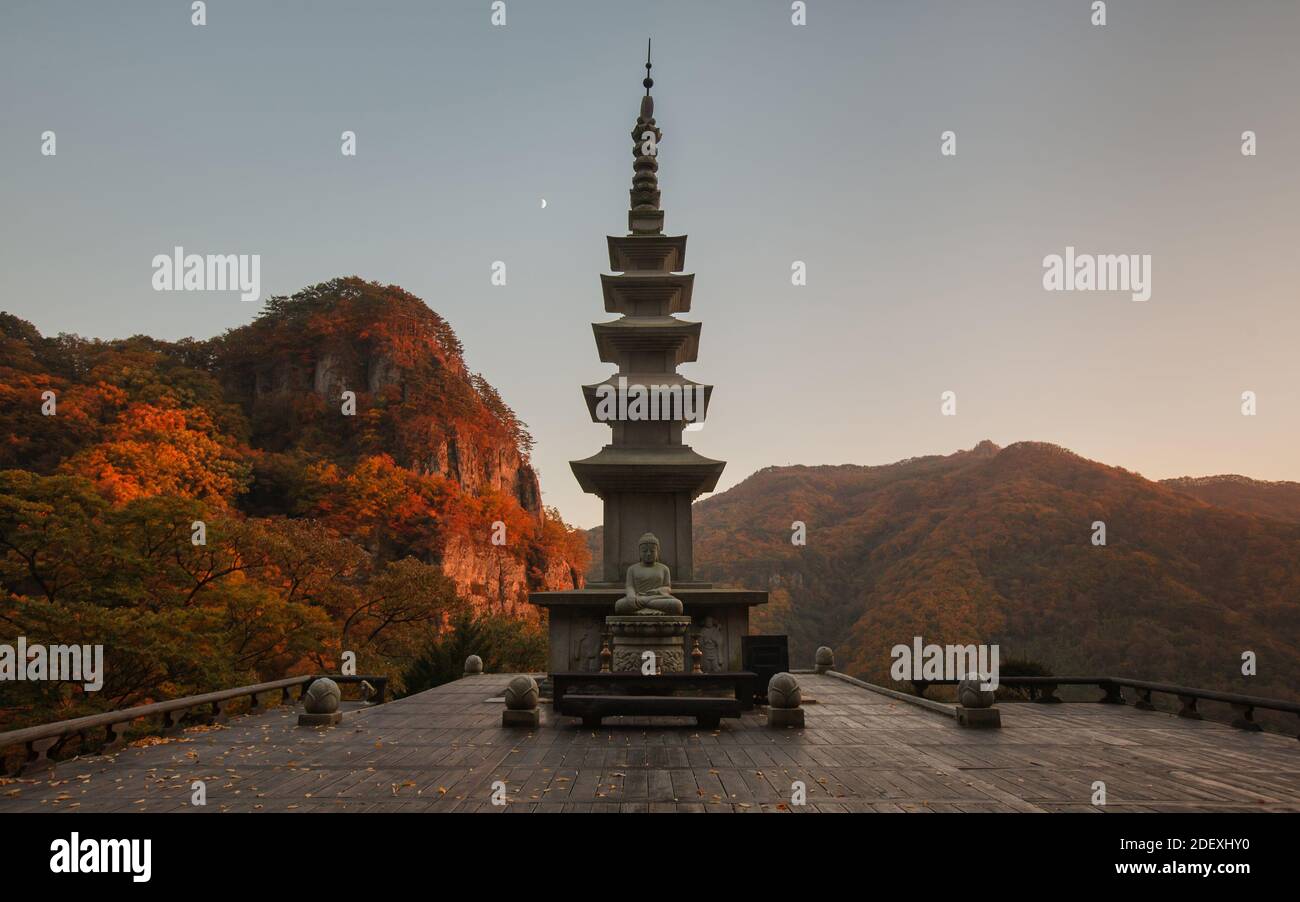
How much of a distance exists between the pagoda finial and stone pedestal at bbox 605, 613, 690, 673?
36.6 ft

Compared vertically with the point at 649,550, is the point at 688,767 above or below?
below

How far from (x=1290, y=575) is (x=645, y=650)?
1621 inches

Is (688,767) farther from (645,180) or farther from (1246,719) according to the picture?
(645,180)

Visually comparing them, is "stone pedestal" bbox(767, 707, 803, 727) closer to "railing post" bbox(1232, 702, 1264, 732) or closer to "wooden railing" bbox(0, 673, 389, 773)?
"railing post" bbox(1232, 702, 1264, 732)

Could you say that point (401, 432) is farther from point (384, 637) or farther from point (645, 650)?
point (645, 650)

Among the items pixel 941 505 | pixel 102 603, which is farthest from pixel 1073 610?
pixel 102 603

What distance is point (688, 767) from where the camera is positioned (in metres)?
7.38

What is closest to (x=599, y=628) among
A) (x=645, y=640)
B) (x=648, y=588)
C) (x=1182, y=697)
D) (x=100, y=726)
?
(x=648, y=588)

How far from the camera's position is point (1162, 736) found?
31.7 feet

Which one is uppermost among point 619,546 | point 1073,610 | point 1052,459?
point 1052,459

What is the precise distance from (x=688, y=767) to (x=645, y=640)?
517cm

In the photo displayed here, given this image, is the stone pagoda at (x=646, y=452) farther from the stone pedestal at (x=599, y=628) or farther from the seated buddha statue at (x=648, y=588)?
the seated buddha statue at (x=648, y=588)

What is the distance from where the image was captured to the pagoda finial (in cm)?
1938

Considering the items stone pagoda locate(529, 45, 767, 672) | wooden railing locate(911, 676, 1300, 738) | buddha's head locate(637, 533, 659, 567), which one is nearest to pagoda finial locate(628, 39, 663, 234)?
stone pagoda locate(529, 45, 767, 672)
